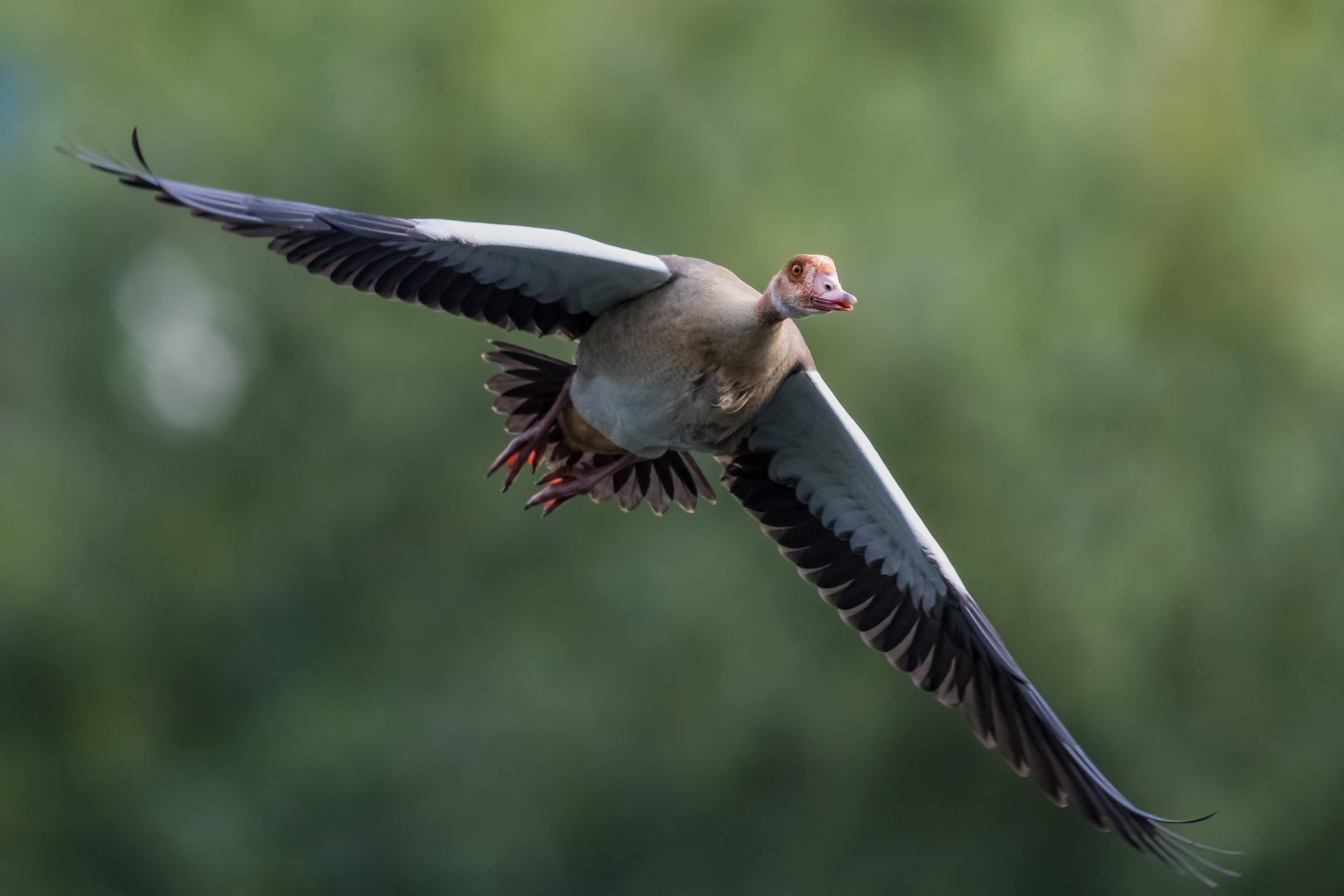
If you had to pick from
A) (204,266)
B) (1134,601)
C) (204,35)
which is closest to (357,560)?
(204,266)

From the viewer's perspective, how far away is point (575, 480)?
5418 mm

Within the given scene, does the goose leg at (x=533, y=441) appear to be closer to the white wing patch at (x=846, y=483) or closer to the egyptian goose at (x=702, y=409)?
the egyptian goose at (x=702, y=409)

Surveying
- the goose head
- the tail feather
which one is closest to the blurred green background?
the tail feather

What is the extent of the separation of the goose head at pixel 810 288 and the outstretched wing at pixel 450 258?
53cm

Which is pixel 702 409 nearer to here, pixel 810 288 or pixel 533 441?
pixel 810 288

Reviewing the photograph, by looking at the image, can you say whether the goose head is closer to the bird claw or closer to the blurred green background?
the bird claw

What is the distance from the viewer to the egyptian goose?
4648mm

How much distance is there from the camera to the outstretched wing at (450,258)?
14.8 feet

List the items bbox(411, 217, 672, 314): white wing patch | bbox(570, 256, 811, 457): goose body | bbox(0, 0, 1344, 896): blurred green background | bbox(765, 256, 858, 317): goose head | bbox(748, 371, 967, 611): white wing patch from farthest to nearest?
bbox(0, 0, 1344, 896): blurred green background, bbox(748, 371, 967, 611): white wing patch, bbox(570, 256, 811, 457): goose body, bbox(411, 217, 672, 314): white wing patch, bbox(765, 256, 858, 317): goose head

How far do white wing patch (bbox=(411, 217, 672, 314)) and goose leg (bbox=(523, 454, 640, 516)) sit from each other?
620 mm

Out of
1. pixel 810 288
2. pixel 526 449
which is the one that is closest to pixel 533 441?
pixel 526 449

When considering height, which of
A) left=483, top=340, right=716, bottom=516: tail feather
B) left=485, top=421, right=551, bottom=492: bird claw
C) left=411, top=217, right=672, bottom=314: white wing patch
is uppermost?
left=411, top=217, right=672, bottom=314: white wing patch

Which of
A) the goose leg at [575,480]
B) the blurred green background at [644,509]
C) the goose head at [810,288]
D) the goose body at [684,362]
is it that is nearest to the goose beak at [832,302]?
the goose head at [810,288]

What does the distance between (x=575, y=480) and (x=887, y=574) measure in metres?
1.24
